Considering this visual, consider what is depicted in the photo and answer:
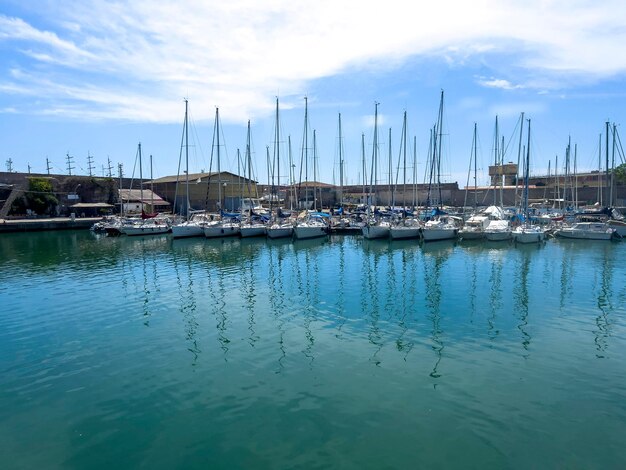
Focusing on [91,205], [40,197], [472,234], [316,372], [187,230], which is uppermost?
[40,197]

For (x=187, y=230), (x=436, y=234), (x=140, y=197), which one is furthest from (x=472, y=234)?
(x=140, y=197)

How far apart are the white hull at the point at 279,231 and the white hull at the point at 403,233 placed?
39.4 feet

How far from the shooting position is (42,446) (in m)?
9.29

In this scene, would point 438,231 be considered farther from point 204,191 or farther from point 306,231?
point 204,191

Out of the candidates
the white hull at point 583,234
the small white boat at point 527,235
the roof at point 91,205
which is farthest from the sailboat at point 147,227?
the white hull at point 583,234

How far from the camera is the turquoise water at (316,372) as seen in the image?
9125mm

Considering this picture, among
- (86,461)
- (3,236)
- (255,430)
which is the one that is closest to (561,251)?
(255,430)

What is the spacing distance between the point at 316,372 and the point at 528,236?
125 feet

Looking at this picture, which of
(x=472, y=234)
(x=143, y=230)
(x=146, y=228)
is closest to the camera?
(x=472, y=234)

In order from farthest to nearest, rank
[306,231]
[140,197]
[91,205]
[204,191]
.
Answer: [204,191] → [140,197] → [91,205] → [306,231]

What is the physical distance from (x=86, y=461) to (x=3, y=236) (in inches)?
2370

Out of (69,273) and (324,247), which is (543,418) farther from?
(324,247)

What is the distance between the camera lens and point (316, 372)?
42.3 ft

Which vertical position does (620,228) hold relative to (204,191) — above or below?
below
